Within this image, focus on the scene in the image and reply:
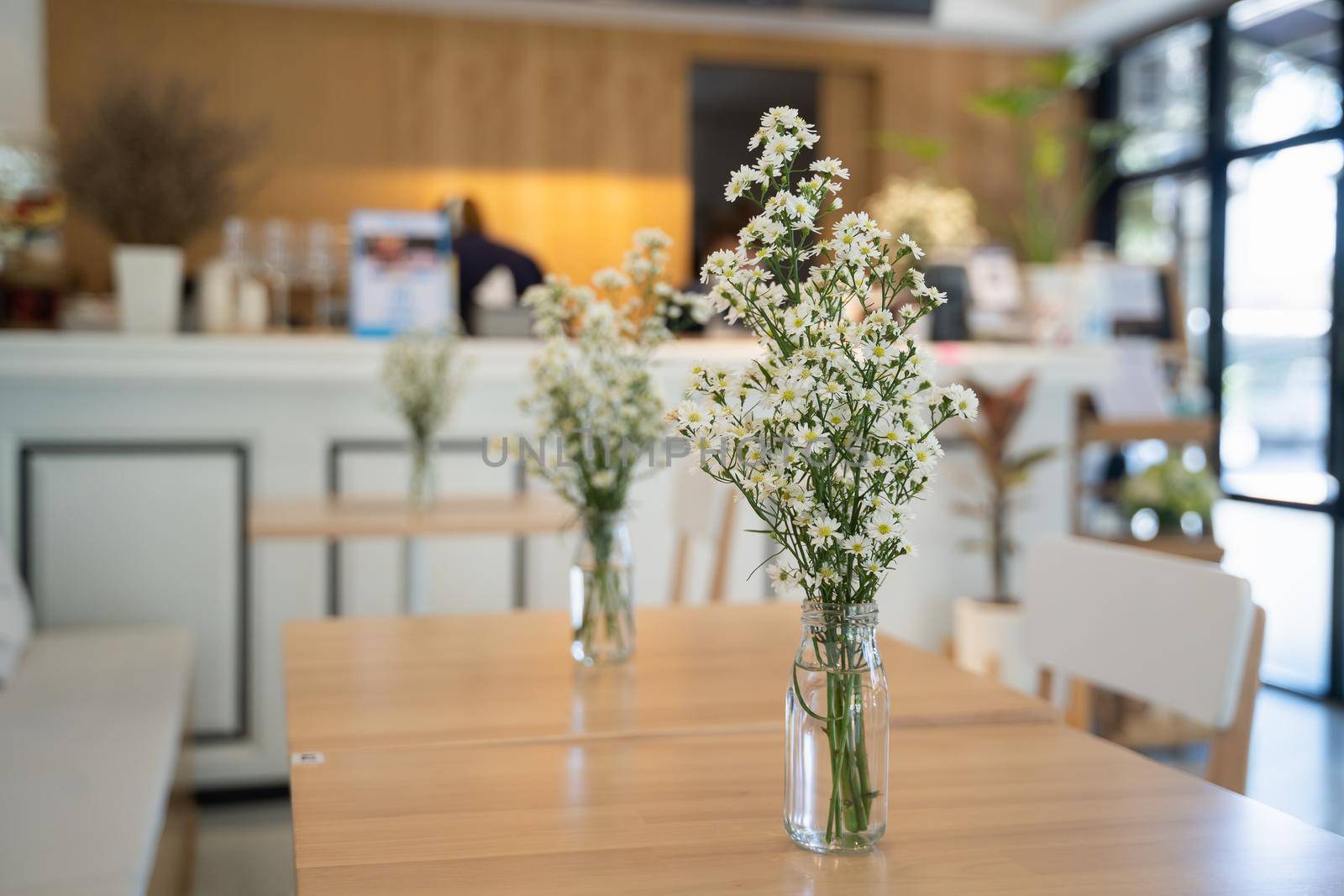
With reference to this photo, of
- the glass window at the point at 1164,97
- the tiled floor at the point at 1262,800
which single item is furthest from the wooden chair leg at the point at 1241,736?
the glass window at the point at 1164,97

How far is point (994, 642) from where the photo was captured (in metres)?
3.79

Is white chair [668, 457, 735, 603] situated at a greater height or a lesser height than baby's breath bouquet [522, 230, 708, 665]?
lesser

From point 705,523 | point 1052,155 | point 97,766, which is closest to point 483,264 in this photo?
point 705,523

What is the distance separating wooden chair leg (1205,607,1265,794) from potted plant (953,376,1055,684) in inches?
88.7

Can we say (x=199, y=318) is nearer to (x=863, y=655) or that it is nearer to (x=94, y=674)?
(x=94, y=674)

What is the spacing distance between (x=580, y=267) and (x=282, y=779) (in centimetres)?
369

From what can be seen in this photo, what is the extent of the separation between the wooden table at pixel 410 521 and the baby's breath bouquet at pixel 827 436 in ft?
5.09

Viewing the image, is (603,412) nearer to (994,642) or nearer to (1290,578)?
(994,642)

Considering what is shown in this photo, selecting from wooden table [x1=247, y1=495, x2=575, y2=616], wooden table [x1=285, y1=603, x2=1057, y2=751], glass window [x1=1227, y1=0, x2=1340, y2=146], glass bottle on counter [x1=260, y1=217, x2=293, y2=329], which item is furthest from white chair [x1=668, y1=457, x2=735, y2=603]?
glass window [x1=1227, y1=0, x2=1340, y2=146]

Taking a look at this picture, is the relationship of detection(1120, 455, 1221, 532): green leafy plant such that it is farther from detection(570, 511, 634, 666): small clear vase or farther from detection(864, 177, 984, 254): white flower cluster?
detection(570, 511, 634, 666): small clear vase

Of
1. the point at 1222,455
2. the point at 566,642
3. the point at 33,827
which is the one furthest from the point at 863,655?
the point at 1222,455

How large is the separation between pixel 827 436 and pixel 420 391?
2.15 metres

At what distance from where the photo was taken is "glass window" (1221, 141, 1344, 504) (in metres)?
5.19

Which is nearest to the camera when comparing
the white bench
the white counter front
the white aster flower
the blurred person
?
the white aster flower
